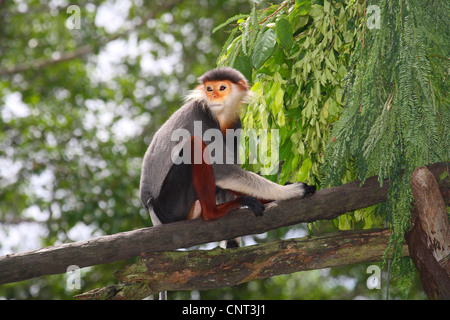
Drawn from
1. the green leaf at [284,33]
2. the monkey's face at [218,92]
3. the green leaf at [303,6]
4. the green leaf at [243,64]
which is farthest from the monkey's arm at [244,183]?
the green leaf at [303,6]

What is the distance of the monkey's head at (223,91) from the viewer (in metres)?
3.95

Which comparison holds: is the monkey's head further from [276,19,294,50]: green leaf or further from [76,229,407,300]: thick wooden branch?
[76,229,407,300]: thick wooden branch

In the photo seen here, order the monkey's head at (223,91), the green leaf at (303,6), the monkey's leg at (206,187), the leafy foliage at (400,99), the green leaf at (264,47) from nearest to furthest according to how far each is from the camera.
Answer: the leafy foliage at (400,99) < the green leaf at (264,47) < the monkey's leg at (206,187) < the green leaf at (303,6) < the monkey's head at (223,91)

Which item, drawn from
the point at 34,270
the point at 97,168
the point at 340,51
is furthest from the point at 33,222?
the point at 340,51

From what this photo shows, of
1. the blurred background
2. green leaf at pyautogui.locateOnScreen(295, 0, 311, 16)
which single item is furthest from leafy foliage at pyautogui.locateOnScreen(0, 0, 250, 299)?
green leaf at pyautogui.locateOnScreen(295, 0, 311, 16)

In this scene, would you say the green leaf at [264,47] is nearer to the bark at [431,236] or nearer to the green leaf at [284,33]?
the green leaf at [284,33]

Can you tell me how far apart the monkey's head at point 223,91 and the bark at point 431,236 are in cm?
153

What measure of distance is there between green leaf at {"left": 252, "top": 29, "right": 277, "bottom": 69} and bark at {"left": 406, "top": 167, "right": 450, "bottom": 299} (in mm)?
1133

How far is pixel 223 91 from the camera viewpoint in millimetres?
3980

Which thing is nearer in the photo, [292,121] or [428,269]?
[428,269]

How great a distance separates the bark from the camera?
9.80 ft

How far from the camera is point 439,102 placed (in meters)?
2.99
